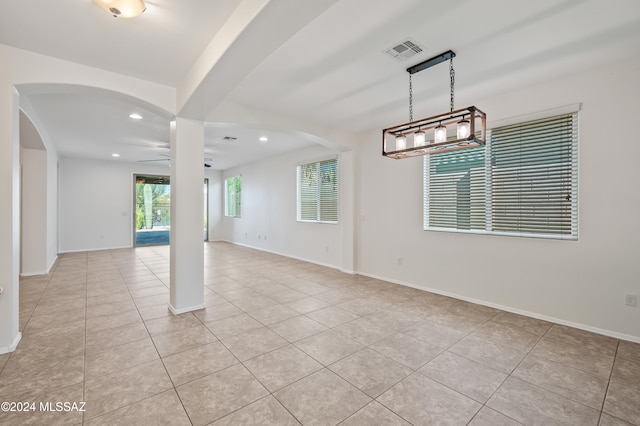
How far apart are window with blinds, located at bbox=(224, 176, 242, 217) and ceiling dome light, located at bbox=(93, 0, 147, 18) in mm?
7627

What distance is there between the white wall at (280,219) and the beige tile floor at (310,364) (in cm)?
239

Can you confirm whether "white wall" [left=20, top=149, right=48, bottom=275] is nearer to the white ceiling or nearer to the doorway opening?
the white ceiling

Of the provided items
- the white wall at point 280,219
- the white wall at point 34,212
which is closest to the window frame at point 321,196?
the white wall at point 280,219

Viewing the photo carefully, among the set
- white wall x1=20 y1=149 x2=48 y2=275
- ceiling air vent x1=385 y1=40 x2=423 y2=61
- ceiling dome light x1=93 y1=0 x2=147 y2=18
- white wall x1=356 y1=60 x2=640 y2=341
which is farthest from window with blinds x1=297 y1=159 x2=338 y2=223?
white wall x1=20 y1=149 x2=48 y2=275

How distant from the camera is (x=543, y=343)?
2.77 metres

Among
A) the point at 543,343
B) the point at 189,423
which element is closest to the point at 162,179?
the point at 189,423

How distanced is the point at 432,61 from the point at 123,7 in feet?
8.45

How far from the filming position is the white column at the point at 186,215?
3.44m

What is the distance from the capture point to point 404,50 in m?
2.57

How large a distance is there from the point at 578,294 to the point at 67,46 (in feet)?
18.6

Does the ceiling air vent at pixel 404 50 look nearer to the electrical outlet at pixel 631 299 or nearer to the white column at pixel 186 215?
the white column at pixel 186 215

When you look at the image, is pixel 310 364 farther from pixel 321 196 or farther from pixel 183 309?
pixel 321 196

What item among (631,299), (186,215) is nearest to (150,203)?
(186,215)

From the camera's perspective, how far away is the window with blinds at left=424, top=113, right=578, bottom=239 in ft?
10.6
